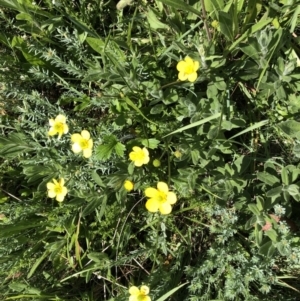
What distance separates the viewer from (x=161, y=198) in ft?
9.05

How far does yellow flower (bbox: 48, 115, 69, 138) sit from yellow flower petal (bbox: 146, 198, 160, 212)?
0.69 metres

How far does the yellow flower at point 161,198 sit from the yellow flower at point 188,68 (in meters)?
0.66

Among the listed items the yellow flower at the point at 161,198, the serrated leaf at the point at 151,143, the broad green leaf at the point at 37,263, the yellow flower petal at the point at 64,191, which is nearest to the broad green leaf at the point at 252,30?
the serrated leaf at the point at 151,143

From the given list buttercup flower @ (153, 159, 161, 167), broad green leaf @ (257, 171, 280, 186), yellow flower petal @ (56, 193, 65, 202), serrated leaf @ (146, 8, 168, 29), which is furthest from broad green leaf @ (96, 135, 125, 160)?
broad green leaf @ (257, 171, 280, 186)

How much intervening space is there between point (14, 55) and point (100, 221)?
1.35 meters

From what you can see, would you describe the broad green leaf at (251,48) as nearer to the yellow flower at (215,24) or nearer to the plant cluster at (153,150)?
the plant cluster at (153,150)

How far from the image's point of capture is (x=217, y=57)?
277 cm

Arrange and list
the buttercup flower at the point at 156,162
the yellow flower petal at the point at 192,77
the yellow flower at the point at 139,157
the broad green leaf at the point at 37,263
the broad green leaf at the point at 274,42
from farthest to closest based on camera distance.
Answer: the broad green leaf at the point at 37,263, the buttercup flower at the point at 156,162, the yellow flower at the point at 139,157, the broad green leaf at the point at 274,42, the yellow flower petal at the point at 192,77

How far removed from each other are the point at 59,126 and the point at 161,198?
79cm

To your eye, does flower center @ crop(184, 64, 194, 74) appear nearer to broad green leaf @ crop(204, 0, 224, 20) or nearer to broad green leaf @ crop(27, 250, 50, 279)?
broad green leaf @ crop(204, 0, 224, 20)

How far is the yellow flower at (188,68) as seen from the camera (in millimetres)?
2586

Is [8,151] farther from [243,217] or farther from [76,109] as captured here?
[243,217]

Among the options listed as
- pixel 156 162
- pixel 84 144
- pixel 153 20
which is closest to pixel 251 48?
pixel 153 20

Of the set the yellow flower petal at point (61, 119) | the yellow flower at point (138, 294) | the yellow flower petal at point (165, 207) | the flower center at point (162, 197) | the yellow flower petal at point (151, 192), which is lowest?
the yellow flower at point (138, 294)
